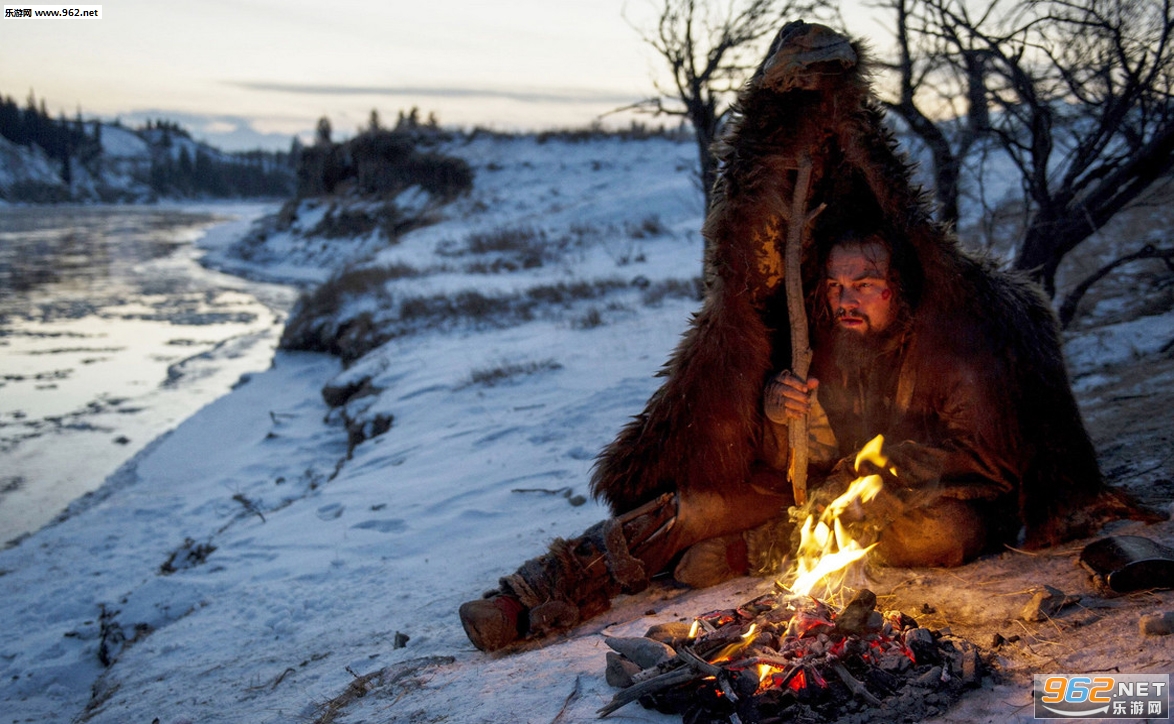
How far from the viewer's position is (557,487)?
16.6ft

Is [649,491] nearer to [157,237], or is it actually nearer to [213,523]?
[213,523]

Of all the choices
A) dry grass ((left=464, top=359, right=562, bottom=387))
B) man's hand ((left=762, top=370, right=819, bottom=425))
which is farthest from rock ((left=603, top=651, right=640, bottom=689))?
dry grass ((left=464, top=359, right=562, bottom=387))

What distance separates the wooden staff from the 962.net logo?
1.21m

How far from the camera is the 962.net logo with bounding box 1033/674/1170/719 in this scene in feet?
6.23

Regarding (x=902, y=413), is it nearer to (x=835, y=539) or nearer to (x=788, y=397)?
(x=788, y=397)

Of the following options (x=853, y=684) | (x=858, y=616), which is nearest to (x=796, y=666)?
(x=853, y=684)

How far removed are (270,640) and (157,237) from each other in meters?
37.4

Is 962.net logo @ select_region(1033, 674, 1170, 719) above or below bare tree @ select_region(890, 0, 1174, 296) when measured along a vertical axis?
below

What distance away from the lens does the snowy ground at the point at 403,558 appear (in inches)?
106

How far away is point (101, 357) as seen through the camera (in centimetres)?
1173

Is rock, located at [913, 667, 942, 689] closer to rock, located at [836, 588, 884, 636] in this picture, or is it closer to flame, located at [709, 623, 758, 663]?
rock, located at [836, 588, 884, 636]

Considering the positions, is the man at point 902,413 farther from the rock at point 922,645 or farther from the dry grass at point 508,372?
the dry grass at point 508,372

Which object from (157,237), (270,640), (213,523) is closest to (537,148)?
(157,237)

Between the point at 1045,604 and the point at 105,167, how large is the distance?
334 ft
